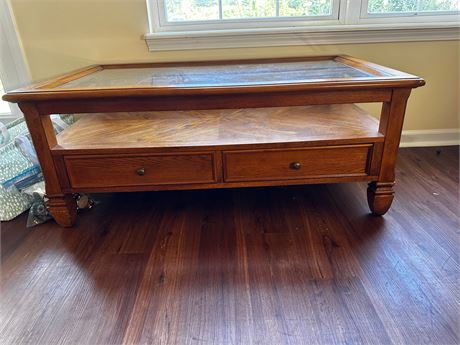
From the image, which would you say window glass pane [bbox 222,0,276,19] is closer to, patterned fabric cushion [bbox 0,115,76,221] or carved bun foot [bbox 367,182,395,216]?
carved bun foot [bbox 367,182,395,216]

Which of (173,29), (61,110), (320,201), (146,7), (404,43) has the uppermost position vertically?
(146,7)

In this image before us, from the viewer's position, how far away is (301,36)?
1.86 meters

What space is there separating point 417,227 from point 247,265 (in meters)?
0.76

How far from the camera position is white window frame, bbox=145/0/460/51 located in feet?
6.00

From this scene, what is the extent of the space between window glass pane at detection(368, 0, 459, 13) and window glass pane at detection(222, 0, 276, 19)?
1.93 ft

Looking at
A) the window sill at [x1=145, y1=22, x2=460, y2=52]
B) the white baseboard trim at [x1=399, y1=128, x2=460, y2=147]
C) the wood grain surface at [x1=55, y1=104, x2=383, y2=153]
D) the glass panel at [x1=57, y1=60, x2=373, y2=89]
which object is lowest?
the white baseboard trim at [x1=399, y1=128, x2=460, y2=147]

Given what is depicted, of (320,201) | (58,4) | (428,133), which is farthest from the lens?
(428,133)

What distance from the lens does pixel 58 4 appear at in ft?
5.76

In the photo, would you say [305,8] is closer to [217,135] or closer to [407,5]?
[407,5]

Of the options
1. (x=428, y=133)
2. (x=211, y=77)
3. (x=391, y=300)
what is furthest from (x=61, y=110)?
(x=428, y=133)

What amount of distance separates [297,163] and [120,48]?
1304 mm

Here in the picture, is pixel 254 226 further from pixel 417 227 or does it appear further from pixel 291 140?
pixel 417 227

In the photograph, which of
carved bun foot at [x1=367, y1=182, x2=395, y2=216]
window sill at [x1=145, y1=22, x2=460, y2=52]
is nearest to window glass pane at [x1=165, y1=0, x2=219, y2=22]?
window sill at [x1=145, y1=22, x2=460, y2=52]

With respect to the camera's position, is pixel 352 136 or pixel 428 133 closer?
pixel 352 136
